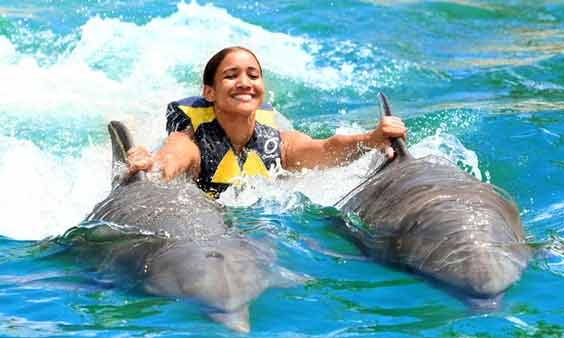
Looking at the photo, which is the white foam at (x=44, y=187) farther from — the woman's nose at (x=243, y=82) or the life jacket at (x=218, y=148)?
the woman's nose at (x=243, y=82)

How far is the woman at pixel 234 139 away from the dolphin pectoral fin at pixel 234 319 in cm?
250

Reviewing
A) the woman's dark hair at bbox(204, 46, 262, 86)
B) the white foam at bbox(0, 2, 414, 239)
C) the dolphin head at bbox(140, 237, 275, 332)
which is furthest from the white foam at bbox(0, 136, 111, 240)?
the dolphin head at bbox(140, 237, 275, 332)

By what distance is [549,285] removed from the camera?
5633 millimetres

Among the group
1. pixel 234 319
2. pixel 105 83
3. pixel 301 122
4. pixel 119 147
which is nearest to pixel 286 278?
pixel 234 319

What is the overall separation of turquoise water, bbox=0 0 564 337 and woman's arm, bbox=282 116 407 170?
0.50 ft

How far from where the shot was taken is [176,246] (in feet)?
17.9

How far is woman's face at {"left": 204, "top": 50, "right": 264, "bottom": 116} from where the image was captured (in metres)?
7.53

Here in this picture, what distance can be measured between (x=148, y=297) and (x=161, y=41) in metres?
9.62

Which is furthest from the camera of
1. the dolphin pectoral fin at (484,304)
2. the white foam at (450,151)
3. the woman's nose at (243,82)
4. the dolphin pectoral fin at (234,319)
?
the white foam at (450,151)

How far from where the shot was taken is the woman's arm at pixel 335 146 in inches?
281

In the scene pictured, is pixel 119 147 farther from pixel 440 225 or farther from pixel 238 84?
pixel 440 225

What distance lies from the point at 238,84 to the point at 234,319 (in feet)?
9.84

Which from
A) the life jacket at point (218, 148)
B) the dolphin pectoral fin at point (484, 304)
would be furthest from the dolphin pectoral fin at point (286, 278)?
the life jacket at point (218, 148)

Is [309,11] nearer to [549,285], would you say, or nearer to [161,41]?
[161,41]
